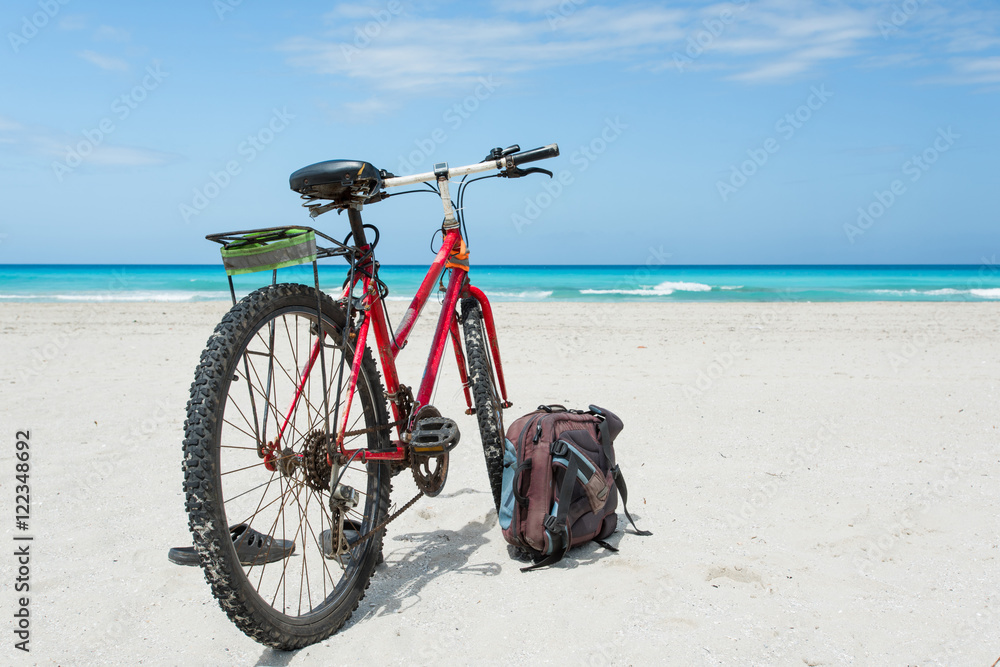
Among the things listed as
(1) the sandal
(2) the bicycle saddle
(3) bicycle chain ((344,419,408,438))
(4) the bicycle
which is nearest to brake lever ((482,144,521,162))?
(4) the bicycle

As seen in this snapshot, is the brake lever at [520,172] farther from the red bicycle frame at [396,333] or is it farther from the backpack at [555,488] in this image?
the backpack at [555,488]

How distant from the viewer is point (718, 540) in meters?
2.94

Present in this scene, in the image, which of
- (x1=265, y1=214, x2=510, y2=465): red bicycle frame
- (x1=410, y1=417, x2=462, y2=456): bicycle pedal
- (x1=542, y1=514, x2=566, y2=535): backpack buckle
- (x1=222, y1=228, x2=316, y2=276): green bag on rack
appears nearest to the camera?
(x1=222, y1=228, x2=316, y2=276): green bag on rack

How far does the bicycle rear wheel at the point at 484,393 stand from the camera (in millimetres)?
3025

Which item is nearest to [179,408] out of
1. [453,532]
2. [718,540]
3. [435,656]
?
[453,532]

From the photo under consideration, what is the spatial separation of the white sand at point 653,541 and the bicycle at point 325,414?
234 mm

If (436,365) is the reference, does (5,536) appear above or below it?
below

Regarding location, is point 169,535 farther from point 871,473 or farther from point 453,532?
point 871,473

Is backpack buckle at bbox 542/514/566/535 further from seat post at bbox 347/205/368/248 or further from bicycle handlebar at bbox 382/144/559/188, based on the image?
bicycle handlebar at bbox 382/144/559/188

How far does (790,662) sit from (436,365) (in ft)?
5.78

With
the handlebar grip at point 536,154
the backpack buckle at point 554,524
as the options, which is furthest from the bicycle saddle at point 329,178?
the backpack buckle at point 554,524

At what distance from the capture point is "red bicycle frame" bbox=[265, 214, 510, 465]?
7.92ft

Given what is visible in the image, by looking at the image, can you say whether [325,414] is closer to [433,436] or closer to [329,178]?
[433,436]

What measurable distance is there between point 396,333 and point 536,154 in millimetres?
1040
